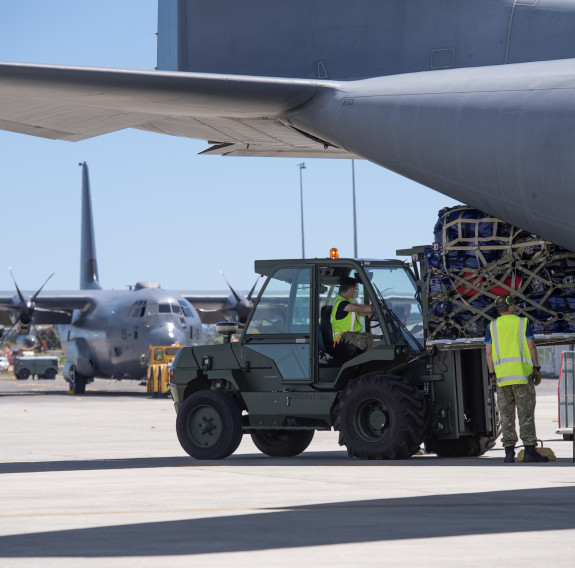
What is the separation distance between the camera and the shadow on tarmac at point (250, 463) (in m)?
12.0

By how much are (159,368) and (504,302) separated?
90.0 feet

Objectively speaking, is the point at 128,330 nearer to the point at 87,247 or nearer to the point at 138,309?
the point at 138,309

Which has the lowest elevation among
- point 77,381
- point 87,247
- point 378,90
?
point 77,381

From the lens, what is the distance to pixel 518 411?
39.7 feet

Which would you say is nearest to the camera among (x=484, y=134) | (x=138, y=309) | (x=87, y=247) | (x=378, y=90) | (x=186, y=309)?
(x=484, y=134)

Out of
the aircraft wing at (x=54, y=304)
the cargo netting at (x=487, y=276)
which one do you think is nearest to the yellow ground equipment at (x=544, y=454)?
the cargo netting at (x=487, y=276)

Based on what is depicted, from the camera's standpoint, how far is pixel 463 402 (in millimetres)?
13000

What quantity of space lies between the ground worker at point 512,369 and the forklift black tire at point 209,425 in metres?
3.21

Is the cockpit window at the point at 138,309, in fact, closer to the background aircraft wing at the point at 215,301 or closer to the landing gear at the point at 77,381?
the landing gear at the point at 77,381

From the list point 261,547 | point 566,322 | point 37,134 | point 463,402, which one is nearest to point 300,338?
point 463,402

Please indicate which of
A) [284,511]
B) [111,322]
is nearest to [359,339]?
[284,511]

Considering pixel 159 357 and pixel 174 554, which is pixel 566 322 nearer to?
pixel 174 554

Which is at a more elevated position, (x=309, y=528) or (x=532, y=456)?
(x=309, y=528)

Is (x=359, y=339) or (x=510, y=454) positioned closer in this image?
(x=510, y=454)
